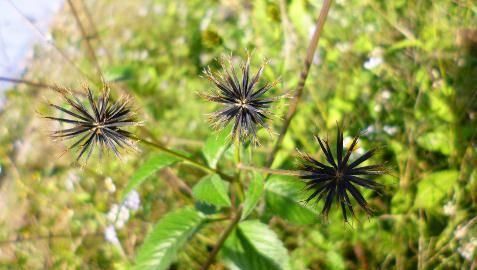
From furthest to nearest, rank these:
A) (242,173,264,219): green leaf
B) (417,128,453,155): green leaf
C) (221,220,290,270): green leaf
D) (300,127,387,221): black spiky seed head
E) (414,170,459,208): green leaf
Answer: (417,128,453,155): green leaf → (414,170,459,208): green leaf → (221,220,290,270): green leaf → (242,173,264,219): green leaf → (300,127,387,221): black spiky seed head

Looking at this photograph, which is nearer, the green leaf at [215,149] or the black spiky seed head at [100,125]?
the black spiky seed head at [100,125]

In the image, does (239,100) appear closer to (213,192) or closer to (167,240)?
(213,192)

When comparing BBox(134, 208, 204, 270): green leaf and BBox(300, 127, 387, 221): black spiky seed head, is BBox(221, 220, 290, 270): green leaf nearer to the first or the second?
BBox(134, 208, 204, 270): green leaf

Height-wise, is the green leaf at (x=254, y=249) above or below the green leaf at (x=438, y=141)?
below

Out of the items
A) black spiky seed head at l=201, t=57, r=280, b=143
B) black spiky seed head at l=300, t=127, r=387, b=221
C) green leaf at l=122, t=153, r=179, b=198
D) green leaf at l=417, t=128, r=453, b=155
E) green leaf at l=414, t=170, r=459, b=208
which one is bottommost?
black spiky seed head at l=300, t=127, r=387, b=221

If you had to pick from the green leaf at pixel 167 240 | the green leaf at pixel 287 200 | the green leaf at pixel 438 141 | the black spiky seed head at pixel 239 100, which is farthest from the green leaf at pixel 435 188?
the black spiky seed head at pixel 239 100

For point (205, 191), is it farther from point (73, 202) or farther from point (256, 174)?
point (73, 202)

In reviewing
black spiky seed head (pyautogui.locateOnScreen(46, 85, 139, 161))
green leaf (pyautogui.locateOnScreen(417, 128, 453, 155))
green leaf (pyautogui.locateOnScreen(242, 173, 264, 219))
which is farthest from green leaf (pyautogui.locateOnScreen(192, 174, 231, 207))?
green leaf (pyautogui.locateOnScreen(417, 128, 453, 155))

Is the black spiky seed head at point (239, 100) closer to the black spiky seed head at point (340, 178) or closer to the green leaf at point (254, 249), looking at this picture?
the black spiky seed head at point (340, 178)
